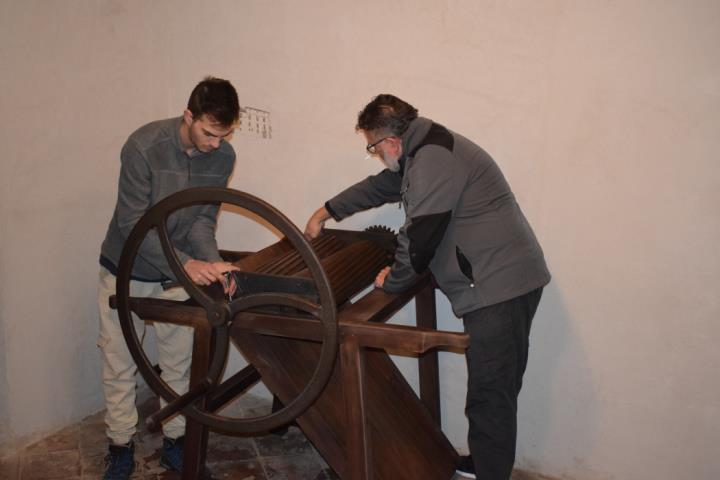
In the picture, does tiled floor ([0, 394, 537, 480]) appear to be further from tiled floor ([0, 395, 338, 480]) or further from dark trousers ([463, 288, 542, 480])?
dark trousers ([463, 288, 542, 480])

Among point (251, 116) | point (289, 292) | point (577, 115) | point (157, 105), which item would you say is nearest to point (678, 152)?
point (577, 115)

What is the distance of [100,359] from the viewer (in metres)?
2.87

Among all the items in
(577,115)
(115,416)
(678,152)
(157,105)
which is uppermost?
(157,105)

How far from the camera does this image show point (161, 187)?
2.14 metres

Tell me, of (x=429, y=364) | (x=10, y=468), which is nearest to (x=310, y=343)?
(x=429, y=364)

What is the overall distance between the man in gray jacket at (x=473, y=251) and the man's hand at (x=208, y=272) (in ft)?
1.74

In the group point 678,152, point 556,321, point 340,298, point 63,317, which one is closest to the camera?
point 340,298

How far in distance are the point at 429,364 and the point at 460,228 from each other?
81cm

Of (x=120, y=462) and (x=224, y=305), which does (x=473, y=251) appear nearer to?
(x=224, y=305)

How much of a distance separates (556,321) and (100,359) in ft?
6.76

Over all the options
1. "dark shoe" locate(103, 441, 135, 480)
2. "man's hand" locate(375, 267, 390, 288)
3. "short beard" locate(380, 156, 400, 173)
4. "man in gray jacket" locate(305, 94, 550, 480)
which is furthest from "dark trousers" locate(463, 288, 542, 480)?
"dark shoe" locate(103, 441, 135, 480)

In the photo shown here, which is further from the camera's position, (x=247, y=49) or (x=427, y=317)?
(x=247, y=49)

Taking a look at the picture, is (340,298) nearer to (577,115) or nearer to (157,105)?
(577,115)

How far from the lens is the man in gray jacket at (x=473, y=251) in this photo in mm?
1870
